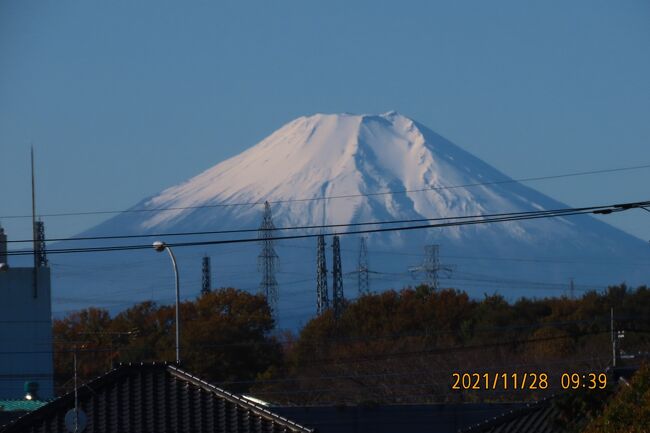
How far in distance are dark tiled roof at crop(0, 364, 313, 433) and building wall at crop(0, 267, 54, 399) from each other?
1174 inches

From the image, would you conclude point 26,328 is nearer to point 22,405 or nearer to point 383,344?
point 22,405

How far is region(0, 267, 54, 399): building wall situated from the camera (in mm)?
56156

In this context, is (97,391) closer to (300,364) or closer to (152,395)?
(152,395)

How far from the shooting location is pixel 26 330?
56.7m

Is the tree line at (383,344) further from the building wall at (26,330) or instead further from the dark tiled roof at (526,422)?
the dark tiled roof at (526,422)

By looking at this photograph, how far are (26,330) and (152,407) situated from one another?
31.4 meters

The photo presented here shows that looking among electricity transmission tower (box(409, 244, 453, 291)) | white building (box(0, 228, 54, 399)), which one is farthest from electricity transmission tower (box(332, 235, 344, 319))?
white building (box(0, 228, 54, 399))

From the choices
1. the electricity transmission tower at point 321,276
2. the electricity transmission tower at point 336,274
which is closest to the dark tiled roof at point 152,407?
the electricity transmission tower at point 336,274

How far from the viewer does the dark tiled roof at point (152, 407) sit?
85.9 feet

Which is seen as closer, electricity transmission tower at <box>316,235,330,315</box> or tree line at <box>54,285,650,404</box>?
tree line at <box>54,285,650,404</box>

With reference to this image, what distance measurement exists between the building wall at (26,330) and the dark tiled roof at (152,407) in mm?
29820
